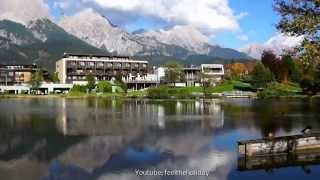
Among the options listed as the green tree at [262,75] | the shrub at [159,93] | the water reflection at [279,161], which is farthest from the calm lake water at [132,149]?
the green tree at [262,75]

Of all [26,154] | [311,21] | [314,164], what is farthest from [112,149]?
[311,21]

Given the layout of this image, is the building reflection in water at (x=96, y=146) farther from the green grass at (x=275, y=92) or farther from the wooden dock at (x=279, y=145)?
the green grass at (x=275, y=92)

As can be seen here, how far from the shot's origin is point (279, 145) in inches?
1676

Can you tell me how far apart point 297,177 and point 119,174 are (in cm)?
1299

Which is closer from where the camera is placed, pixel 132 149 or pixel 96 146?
pixel 132 149

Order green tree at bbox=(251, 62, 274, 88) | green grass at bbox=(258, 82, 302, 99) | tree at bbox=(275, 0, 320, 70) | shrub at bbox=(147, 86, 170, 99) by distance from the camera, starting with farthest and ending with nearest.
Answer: green tree at bbox=(251, 62, 274, 88), shrub at bbox=(147, 86, 170, 99), green grass at bbox=(258, 82, 302, 99), tree at bbox=(275, 0, 320, 70)

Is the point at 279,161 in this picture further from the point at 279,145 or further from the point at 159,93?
the point at 159,93

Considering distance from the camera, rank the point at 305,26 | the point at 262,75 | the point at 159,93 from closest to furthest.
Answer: the point at 305,26, the point at 159,93, the point at 262,75

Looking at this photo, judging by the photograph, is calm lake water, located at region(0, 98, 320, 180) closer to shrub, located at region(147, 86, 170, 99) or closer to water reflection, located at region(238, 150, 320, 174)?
water reflection, located at region(238, 150, 320, 174)

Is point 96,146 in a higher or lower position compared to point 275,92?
lower

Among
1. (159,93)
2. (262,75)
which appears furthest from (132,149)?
(262,75)

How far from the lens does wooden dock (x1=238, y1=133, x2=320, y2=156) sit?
4091 centimetres

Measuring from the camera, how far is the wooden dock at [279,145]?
40906 mm

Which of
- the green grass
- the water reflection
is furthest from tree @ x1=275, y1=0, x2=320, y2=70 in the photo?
the green grass
